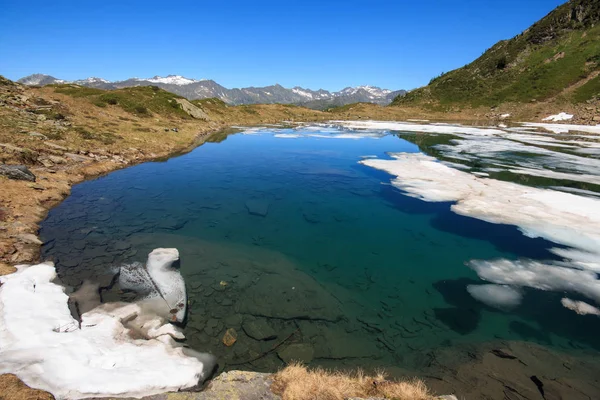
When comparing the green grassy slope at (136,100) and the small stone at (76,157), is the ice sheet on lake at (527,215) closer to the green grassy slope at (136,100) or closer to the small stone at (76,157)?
the small stone at (76,157)

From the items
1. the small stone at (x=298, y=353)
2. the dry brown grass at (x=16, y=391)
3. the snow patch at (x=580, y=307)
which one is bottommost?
the small stone at (x=298, y=353)

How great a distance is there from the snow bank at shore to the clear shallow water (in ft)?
3.02

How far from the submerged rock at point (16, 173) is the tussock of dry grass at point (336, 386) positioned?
19499 mm

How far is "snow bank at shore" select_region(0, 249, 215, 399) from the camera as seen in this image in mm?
5891

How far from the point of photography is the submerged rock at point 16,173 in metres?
16.7

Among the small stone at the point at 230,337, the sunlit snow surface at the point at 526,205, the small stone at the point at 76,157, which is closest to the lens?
the small stone at the point at 230,337

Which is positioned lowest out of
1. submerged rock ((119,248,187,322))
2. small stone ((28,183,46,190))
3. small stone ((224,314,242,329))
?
small stone ((224,314,242,329))

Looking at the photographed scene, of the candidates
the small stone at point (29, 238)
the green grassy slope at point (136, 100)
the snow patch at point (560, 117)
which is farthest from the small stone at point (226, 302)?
the snow patch at point (560, 117)

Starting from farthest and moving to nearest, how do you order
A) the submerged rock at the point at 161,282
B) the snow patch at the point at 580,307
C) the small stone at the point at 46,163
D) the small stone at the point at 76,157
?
the small stone at the point at 76,157 < the small stone at the point at 46,163 < the snow patch at the point at 580,307 < the submerged rock at the point at 161,282

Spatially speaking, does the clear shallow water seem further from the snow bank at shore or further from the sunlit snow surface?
the snow bank at shore

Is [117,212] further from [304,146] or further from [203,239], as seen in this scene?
[304,146]

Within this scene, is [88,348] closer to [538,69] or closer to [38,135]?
[38,135]

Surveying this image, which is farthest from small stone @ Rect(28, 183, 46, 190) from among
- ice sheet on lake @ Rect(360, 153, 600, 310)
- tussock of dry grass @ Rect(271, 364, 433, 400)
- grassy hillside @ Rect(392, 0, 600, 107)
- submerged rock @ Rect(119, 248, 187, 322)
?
grassy hillside @ Rect(392, 0, 600, 107)

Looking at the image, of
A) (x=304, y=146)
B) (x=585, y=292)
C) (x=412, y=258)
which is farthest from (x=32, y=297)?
(x=304, y=146)
